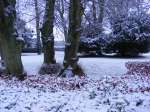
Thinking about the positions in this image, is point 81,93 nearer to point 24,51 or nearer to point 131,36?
point 131,36

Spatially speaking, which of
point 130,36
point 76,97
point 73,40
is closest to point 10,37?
point 73,40

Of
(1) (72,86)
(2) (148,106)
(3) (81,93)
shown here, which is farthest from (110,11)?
(2) (148,106)

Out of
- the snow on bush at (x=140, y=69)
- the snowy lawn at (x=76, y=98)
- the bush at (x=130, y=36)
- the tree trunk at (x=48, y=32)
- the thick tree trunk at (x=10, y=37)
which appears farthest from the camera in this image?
the bush at (x=130, y=36)

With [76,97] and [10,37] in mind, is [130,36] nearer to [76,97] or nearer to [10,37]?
[10,37]

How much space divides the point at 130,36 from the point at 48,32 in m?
13.5

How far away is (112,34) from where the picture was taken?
33000 millimetres

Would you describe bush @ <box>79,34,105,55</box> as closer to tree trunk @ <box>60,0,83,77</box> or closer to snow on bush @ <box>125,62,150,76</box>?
snow on bush @ <box>125,62,150,76</box>

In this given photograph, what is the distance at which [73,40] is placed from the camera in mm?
16203

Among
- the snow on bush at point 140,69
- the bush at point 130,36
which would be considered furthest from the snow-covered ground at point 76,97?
the bush at point 130,36

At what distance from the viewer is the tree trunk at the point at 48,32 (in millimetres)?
19281

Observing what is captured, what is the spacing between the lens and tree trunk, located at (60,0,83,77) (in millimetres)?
15934

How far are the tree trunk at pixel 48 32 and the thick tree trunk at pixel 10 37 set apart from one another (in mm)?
4653

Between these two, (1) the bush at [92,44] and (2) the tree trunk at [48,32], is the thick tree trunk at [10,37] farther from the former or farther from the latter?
(1) the bush at [92,44]

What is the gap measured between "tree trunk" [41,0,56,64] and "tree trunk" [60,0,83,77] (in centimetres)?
322
